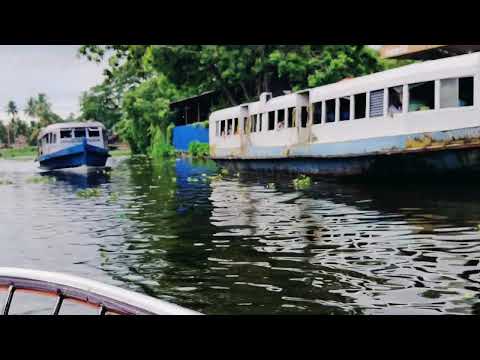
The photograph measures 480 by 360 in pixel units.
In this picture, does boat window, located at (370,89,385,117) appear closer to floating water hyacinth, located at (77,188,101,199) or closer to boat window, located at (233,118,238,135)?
floating water hyacinth, located at (77,188,101,199)

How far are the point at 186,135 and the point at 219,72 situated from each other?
3.71 meters

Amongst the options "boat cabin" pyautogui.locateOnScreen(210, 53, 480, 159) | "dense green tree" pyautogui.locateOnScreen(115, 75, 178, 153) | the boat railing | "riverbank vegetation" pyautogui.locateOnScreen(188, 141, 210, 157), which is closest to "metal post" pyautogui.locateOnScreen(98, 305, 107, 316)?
the boat railing

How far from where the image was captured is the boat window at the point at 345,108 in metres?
14.5

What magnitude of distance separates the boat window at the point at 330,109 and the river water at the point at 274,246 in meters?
2.06

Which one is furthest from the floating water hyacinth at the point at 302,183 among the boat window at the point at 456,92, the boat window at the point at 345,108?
the boat window at the point at 456,92

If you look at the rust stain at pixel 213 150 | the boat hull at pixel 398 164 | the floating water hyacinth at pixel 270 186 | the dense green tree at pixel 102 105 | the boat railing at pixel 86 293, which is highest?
the dense green tree at pixel 102 105

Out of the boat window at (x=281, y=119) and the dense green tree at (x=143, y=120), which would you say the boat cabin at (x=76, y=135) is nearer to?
the dense green tree at (x=143, y=120)

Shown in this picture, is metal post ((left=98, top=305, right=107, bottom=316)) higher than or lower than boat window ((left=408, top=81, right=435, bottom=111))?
lower

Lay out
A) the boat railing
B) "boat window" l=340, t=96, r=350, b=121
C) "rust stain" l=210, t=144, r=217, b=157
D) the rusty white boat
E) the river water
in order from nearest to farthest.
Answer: the boat railing < the river water < the rusty white boat < "boat window" l=340, t=96, r=350, b=121 < "rust stain" l=210, t=144, r=217, b=157

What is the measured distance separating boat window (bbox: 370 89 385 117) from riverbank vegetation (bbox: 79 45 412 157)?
1306 centimetres

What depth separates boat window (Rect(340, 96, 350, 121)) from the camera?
14516 mm

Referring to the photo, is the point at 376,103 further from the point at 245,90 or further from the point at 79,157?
the point at 245,90
